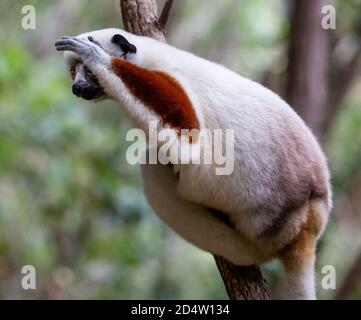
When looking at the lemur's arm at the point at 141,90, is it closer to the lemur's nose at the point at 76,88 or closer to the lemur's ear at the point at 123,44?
the lemur's nose at the point at 76,88

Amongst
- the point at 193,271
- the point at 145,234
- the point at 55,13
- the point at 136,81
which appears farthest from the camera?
the point at 55,13

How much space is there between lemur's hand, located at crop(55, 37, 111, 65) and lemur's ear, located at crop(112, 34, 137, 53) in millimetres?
218

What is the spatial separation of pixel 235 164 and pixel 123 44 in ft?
3.07

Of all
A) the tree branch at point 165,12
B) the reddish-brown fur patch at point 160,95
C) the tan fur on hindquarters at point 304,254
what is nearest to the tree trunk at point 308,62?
the tree branch at point 165,12

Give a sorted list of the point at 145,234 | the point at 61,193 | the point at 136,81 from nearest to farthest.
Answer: the point at 136,81 → the point at 61,193 → the point at 145,234

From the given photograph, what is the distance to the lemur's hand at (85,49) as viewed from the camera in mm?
3666

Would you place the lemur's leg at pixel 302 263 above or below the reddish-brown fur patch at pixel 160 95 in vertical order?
below

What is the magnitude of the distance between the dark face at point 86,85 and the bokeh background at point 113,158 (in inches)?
97.2

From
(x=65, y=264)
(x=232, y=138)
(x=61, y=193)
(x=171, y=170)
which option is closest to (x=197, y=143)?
(x=232, y=138)

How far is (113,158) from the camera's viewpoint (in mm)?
8719

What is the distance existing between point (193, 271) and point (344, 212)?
117 inches

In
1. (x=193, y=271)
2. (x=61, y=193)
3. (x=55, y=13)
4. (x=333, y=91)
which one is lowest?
(x=193, y=271)

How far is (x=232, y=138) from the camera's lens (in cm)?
384

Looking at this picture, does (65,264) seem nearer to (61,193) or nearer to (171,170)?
(61,193)
